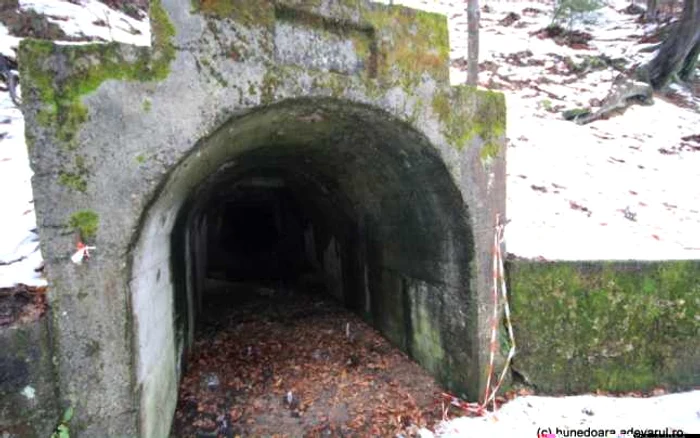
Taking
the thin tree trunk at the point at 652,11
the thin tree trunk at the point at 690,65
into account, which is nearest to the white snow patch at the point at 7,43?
the thin tree trunk at the point at 690,65

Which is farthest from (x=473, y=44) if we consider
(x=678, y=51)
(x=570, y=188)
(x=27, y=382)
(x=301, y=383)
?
(x=27, y=382)

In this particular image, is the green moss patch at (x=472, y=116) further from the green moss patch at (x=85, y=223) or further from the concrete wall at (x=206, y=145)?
the green moss patch at (x=85, y=223)

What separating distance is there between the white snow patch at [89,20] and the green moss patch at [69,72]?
14.8ft

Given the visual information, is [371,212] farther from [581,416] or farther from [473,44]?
[473,44]

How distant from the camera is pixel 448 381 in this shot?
14.9ft

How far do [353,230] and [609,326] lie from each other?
350 centimetres

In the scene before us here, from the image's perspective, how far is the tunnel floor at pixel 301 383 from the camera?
4.16 meters

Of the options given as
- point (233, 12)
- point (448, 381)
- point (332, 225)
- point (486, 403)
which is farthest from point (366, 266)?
point (233, 12)

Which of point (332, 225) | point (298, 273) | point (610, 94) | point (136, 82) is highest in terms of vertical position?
point (610, 94)

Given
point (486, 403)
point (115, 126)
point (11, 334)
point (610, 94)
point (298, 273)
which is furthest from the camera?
point (610, 94)

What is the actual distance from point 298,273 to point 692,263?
7.74 meters

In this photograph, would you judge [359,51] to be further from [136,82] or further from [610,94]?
[610,94]

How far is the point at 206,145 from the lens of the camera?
10.1 ft

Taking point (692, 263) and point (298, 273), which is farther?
point (298, 273)
